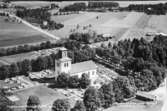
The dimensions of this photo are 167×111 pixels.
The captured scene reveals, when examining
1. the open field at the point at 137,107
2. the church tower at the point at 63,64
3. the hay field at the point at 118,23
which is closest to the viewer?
the open field at the point at 137,107

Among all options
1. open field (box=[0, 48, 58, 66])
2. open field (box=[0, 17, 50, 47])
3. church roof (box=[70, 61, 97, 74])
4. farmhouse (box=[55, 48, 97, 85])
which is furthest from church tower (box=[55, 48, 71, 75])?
open field (box=[0, 17, 50, 47])

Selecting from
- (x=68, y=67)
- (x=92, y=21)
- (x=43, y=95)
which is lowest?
(x=43, y=95)

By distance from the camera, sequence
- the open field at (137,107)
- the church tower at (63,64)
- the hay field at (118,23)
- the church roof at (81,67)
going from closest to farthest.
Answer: the open field at (137,107) < the church tower at (63,64) < the church roof at (81,67) < the hay field at (118,23)

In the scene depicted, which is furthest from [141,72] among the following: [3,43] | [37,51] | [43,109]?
[3,43]

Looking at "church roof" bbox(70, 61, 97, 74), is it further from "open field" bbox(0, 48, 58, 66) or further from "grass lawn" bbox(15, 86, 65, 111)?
"open field" bbox(0, 48, 58, 66)

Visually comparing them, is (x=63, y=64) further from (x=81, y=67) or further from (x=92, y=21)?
(x=92, y=21)

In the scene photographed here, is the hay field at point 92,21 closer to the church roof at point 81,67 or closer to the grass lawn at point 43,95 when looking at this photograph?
the church roof at point 81,67

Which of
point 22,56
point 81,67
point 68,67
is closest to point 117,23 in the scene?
point 22,56

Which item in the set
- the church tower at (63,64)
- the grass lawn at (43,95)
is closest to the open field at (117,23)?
the church tower at (63,64)

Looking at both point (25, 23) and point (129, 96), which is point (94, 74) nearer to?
point (129, 96)
